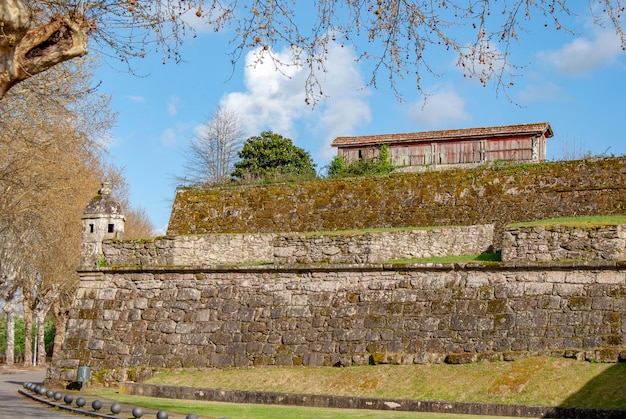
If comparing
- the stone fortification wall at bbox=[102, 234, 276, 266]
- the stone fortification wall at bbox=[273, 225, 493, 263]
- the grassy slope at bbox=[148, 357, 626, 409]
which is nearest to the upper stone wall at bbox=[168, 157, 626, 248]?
the stone fortification wall at bbox=[273, 225, 493, 263]

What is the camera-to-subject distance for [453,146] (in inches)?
1276

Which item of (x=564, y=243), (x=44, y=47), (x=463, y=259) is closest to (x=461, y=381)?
(x=564, y=243)

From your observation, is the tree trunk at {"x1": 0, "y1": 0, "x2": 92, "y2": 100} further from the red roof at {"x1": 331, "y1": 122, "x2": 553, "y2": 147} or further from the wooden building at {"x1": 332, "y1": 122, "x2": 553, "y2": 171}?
the red roof at {"x1": 331, "y1": 122, "x2": 553, "y2": 147}

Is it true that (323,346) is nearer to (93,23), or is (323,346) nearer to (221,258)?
(221,258)

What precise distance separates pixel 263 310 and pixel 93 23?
1058 centimetres

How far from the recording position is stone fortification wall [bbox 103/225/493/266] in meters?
18.9

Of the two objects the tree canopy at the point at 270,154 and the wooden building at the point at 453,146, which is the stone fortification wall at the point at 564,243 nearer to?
the wooden building at the point at 453,146

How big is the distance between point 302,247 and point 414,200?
5090 millimetres

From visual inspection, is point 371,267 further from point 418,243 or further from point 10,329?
point 10,329

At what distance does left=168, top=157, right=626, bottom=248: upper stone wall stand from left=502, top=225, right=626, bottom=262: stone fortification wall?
2862 millimetres

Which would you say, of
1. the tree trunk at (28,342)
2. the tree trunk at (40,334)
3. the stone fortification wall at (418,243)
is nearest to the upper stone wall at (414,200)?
the stone fortification wall at (418,243)

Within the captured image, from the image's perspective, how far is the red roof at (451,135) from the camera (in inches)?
1228

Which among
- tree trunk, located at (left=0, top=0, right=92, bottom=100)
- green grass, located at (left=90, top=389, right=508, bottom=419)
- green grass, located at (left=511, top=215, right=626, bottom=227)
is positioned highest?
tree trunk, located at (left=0, top=0, right=92, bottom=100)

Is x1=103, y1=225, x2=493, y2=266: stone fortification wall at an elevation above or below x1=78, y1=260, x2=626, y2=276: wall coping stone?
above
